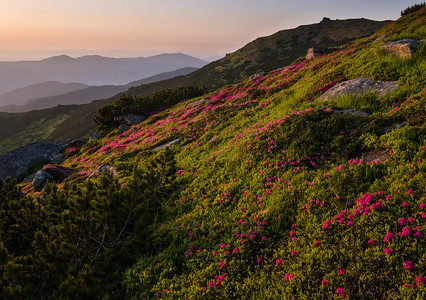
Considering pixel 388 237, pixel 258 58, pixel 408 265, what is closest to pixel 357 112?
pixel 388 237

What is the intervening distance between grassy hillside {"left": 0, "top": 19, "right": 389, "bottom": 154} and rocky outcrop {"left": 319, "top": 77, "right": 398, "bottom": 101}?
93.3 meters

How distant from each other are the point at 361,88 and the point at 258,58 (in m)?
133

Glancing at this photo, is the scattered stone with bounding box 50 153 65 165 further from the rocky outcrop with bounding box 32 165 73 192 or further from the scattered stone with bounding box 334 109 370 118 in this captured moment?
the scattered stone with bounding box 334 109 370 118

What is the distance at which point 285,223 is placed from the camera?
18.2 feet

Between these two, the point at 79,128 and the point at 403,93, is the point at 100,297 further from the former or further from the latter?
the point at 79,128

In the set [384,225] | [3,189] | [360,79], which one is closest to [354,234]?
[384,225]

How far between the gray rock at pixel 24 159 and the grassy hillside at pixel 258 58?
239 feet

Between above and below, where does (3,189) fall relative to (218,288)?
above

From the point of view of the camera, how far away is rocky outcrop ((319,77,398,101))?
30.2 ft

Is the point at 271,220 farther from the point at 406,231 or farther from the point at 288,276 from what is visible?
the point at 406,231

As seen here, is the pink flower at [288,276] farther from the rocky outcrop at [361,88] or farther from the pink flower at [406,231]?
the rocky outcrop at [361,88]

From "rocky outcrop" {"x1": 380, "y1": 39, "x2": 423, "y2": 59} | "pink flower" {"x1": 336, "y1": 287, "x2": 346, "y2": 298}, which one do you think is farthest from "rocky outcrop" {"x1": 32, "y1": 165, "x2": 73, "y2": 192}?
"rocky outcrop" {"x1": 380, "y1": 39, "x2": 423, "y2": 59}

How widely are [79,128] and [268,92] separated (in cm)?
12593

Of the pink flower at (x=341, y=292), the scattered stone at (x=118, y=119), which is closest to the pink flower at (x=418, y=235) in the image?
the pink flower at (x=341, y=292)
